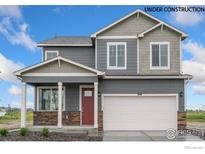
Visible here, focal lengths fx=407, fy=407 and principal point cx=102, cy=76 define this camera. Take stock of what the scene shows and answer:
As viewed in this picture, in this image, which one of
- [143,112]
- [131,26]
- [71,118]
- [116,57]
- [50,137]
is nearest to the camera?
[50,137]

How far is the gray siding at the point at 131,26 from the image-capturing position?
2084 centimetres

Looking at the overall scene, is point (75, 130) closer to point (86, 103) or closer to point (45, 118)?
point (86, 103)

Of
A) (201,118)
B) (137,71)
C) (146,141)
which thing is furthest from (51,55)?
(201,118)

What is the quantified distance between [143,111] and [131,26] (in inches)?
175

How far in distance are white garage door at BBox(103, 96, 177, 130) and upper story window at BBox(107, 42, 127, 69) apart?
166 centimetres

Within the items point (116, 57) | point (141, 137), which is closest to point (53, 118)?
point (116, 57)

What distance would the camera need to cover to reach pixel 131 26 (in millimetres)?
21016

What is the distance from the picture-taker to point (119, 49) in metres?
20.8

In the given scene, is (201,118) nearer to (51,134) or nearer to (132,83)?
(132,83)

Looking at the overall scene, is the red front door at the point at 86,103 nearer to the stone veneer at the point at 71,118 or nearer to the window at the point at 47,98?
the stone veneer at the point at 71,118

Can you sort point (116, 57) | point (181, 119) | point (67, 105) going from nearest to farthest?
point (181, 119) < point (116, 57) < point (67, 105)

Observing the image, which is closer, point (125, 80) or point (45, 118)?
point (125, 80)

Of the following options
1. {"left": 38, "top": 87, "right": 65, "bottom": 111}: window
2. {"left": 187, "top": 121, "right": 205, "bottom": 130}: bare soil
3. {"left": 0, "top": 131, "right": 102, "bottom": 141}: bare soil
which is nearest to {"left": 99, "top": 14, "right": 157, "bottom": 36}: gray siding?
{"left": 38, "top": 87, "right": 65, "bottom": 111}: window

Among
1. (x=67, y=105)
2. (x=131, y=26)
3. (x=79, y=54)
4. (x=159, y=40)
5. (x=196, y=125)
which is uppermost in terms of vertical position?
(x=131, y=26)
